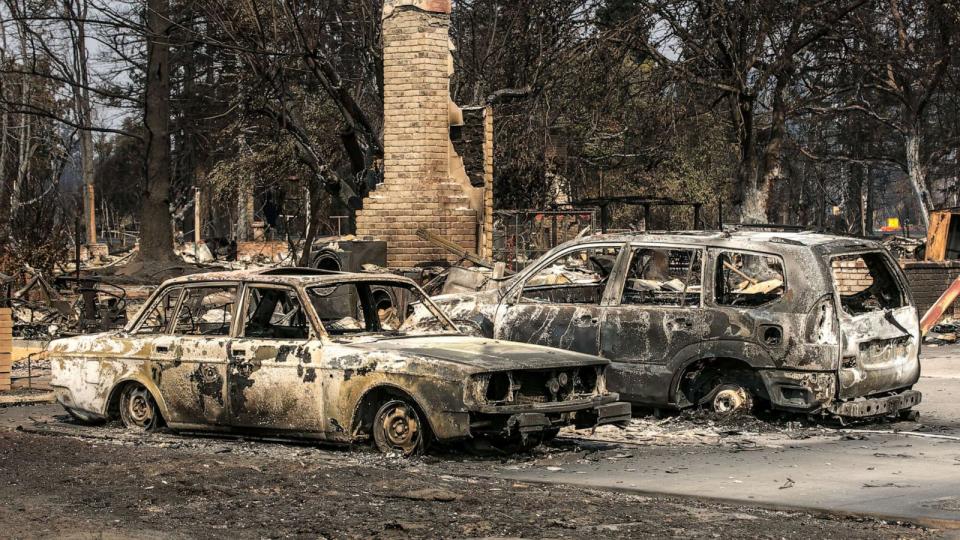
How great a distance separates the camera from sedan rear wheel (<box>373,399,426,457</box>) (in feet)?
27.3

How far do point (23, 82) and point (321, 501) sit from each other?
4855 centimetres

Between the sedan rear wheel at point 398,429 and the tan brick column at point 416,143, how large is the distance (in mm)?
11258

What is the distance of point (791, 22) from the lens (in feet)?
87.9

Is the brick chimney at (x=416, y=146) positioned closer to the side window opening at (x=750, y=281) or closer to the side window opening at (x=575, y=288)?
the side window opening at (x=575, y=288)

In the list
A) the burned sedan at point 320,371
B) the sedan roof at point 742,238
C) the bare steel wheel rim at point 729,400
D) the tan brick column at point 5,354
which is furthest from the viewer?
the tan brick column at point 5,354

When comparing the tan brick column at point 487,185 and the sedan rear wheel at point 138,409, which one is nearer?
the sedan rear wheel at point 138,409

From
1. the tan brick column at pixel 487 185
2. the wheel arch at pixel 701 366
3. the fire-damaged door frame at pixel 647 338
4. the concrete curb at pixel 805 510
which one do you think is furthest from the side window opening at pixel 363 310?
the tan brick column at pixel 487 185

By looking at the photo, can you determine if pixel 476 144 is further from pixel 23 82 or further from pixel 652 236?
pixel 23 82

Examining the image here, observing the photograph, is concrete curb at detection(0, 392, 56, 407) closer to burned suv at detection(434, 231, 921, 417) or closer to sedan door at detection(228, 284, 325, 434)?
sedan door at detection(228, 284, 325, 434)

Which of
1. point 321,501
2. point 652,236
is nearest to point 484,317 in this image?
point 652,236

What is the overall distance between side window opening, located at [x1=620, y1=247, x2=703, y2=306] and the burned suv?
0.7 inches

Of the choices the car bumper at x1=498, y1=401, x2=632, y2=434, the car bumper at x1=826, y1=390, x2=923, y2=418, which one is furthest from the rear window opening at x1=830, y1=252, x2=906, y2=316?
the car bumper at x1=498, y1=401, x2=632, y2=434

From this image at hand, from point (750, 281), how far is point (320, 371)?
423 cm

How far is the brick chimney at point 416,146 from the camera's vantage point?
1953cm
